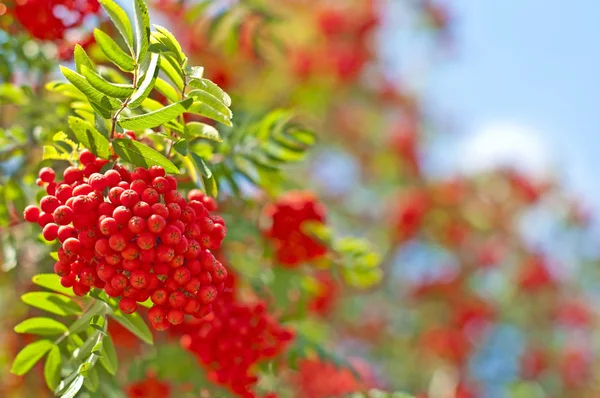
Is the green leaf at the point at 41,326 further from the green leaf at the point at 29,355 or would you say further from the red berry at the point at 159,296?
the red berry at the point at 159,296

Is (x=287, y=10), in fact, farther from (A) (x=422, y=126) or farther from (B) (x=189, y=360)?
(B) (x=189, y=360)

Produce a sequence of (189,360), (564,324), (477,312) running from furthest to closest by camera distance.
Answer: (564,324)
(477,312)
(189,360)

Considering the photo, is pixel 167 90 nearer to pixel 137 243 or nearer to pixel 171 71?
pixel 171 71

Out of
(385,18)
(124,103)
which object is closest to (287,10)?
(385,18)

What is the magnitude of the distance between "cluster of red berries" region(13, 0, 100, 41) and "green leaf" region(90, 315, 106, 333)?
102 cm

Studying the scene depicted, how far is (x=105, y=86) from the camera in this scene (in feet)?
4.74

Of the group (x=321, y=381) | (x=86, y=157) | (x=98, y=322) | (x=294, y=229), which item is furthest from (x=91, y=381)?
(x=321, y=381)

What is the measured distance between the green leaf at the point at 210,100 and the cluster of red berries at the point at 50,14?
0.79 metres

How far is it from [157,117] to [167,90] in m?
0.33

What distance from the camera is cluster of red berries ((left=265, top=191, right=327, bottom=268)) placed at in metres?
2.66

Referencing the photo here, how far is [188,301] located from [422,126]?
848 cm

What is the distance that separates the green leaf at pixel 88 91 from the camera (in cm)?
143

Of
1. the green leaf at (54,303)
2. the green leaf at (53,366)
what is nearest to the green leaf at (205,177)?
the green leaf at (54,303)

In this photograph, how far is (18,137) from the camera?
7.29ft
